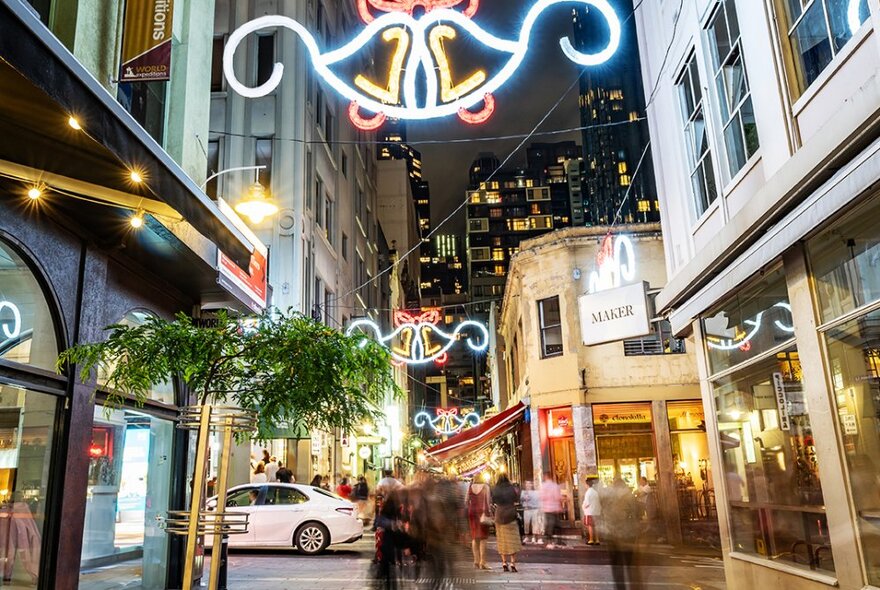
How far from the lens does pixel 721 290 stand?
380 inches

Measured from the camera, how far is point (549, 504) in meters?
17.9

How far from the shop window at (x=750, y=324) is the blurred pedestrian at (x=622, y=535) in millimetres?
2648

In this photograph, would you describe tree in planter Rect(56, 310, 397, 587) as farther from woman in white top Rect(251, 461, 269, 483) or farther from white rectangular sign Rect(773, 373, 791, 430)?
woman in white top Rect(251, 461, 269, 483)

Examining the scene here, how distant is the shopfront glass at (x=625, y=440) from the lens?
2102 centimetres

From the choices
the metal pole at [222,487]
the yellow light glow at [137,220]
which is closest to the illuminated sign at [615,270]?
the yellow light glow at [137,220]

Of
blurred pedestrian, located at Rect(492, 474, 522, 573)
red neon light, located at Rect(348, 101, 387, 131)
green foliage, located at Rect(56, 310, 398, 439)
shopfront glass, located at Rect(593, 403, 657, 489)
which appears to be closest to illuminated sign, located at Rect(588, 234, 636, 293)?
blurred pedestrian, located at Rect(492, 474, 522, 573)

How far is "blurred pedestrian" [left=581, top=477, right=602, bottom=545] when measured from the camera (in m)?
16.1

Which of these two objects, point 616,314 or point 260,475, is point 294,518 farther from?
point 616,314

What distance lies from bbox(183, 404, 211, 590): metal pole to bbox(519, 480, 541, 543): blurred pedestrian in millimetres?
14151

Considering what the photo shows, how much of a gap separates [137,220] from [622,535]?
6.33 metres

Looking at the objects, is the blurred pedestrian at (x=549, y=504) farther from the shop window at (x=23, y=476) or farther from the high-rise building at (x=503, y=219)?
the high-rise building at (x=503, y=219)

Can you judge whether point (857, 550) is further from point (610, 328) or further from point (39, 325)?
point (39, 325)

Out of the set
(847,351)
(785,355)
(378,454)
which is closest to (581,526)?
(785,355)

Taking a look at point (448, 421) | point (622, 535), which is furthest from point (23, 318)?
point (448, 421)
